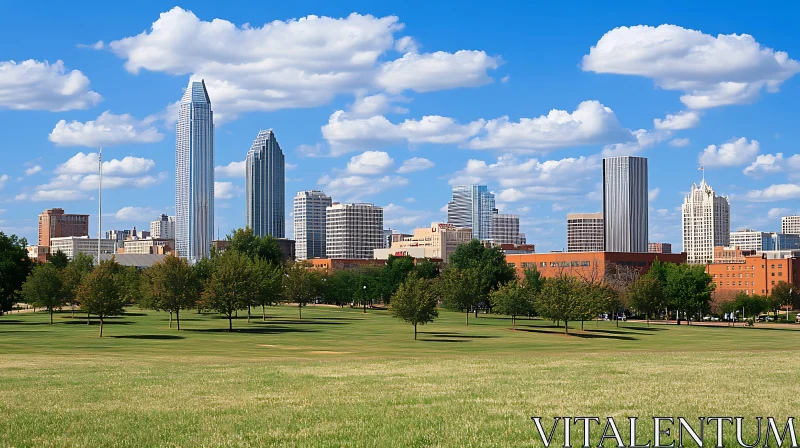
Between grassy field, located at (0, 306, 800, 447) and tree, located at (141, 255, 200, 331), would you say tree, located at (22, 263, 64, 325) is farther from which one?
grassy field, located at (0, 306, 800, 447)

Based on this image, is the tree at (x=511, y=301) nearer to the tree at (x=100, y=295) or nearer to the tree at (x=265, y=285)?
the tree at (x=265, y=285)

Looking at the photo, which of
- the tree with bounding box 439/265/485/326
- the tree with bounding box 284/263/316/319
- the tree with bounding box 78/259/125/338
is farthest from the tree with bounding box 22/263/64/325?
the tree with bounding box 439/265/485/326

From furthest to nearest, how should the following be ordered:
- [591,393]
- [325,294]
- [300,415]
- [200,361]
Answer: [325,294], [200,361], [591,393], [300,415]

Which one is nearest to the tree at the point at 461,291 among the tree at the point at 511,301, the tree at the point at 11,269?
the tree at the point at 511,301

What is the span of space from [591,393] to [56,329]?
234 ft

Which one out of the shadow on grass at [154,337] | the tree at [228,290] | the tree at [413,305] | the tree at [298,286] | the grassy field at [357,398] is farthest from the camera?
the tree at [298,286]

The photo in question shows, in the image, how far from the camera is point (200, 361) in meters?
48.7

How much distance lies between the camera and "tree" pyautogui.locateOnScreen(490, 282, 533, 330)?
380ft

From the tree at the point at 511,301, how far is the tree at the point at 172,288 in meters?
40.7

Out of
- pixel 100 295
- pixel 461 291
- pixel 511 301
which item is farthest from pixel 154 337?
pixel 511 301

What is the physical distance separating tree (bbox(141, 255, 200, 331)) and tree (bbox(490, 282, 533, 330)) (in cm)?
4070

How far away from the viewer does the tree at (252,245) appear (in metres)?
150

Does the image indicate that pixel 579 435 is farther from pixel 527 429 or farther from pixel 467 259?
pixel 467 259

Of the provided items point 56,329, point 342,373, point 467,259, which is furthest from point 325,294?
point 342,373
